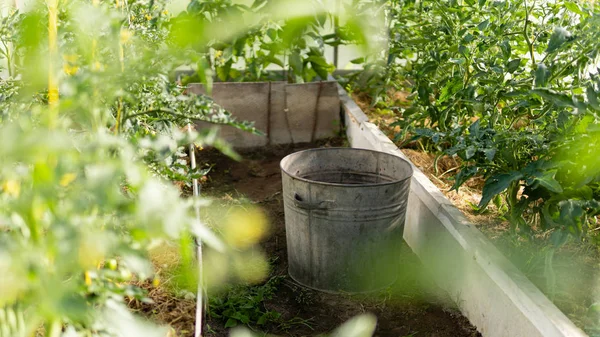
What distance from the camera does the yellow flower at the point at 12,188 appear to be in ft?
4.21

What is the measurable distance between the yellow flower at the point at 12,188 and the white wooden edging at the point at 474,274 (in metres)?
1.53

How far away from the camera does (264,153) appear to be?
5102 millimetres

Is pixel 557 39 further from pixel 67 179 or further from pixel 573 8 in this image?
pixel 67 179

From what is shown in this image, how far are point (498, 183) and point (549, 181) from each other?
0.21 m

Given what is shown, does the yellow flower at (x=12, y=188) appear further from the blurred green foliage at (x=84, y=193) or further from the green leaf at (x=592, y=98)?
the green leaf at (x=592, y=98)

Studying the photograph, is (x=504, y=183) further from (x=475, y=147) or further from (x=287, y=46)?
(x=287, y=46)

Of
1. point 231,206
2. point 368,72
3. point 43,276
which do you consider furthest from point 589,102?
point 368,72

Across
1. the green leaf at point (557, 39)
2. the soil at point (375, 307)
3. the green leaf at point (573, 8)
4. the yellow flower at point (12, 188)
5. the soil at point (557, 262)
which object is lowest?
the soil at point (375, 307)

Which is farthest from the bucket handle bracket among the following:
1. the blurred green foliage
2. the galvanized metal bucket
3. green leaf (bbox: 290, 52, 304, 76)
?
green leaf (bbox: 290, 52, 304, 76)

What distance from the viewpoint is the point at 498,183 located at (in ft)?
8.20

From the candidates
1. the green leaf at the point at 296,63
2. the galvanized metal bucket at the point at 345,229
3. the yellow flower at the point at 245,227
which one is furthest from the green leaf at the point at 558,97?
the green leaf at the point at 296,63

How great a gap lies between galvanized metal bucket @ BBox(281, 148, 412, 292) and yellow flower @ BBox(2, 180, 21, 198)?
5.38 ft

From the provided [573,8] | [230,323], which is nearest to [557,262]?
[573,8]

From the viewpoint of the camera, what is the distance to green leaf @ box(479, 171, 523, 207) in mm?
2443
